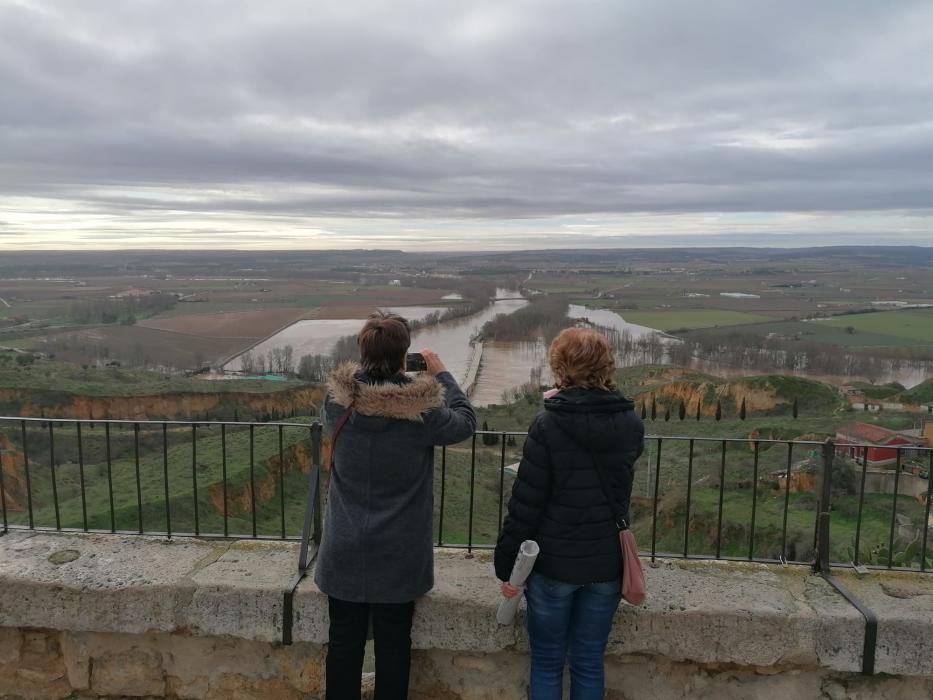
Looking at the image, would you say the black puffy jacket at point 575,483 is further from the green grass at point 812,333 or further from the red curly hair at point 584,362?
the green grass at point 812,333

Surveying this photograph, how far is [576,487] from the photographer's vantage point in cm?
248

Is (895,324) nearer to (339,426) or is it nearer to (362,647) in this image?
(362,647)

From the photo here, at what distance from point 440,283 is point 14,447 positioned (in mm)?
78753

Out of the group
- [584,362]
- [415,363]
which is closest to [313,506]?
[415,363]

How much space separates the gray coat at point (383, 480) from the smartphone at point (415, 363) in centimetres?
7

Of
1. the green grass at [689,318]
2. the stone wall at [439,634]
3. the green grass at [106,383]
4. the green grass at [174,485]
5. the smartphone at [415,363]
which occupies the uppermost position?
the smartphone at [415,363]

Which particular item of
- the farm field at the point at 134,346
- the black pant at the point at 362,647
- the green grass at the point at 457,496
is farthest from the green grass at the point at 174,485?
the farm field at the point at 134,346

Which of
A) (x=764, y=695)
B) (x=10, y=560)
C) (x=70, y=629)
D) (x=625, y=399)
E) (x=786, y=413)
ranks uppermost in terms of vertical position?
(x=625, y=399)

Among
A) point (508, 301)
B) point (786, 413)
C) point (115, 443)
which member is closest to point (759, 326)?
point (508, 301)

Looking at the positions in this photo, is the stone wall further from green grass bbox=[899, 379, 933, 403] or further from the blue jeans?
green grass bbox=[899, 379, 933, 403]

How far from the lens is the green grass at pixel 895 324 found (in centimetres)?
6938

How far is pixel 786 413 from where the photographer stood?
40250mm

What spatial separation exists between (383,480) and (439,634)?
860 mm

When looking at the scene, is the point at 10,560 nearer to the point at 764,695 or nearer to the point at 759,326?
the point at 764,695
